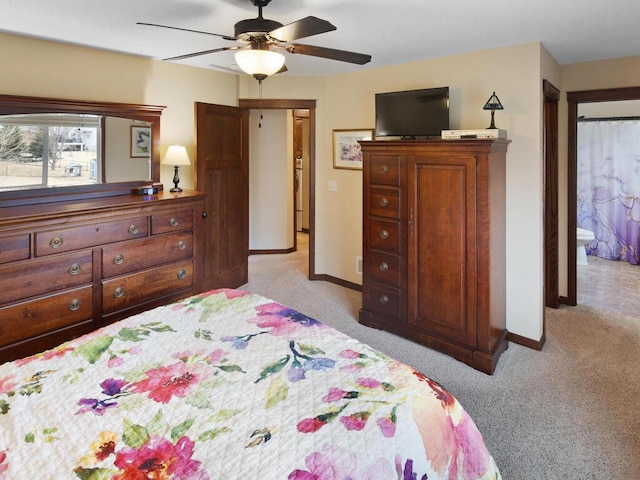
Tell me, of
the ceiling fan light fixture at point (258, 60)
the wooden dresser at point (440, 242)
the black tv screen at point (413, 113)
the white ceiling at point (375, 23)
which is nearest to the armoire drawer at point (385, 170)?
the wooden dresser at point (440, 242)

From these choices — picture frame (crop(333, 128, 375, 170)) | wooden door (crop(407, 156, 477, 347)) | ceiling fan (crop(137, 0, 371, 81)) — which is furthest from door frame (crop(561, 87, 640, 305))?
ceiling fan (crop(137, 0, 371, 81))

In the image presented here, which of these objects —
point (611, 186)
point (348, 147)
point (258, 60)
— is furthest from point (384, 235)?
point (611, 186)

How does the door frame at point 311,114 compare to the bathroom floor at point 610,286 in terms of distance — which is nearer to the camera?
the bathroom floor at point 610,286

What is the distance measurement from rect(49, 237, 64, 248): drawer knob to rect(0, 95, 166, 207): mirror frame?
0.62m

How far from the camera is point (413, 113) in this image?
3.61m

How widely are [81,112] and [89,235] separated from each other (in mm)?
1130

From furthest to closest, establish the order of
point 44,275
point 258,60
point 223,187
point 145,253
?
point 223,187
point 145,253
point 44,275
point 258,60

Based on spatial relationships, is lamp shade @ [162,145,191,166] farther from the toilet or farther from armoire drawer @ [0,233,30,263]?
the toilet

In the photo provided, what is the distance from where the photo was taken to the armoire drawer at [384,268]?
3398mm

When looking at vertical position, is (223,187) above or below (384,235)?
above

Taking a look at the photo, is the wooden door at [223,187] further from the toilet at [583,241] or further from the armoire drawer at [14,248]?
the toilet at [583,241]

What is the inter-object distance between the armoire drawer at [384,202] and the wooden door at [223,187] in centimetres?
159

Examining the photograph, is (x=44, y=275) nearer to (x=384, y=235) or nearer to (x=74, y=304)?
(x=74, y=304)

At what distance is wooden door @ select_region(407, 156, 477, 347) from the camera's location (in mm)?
2957
